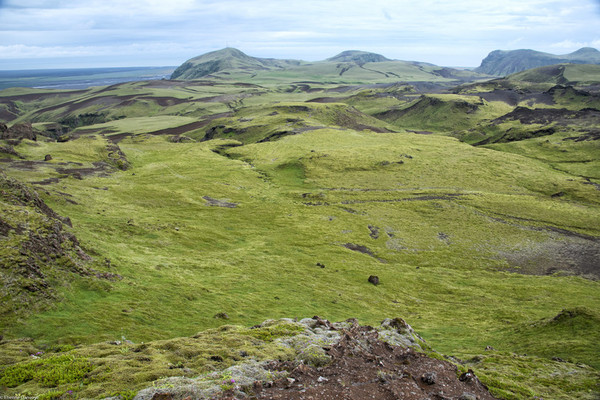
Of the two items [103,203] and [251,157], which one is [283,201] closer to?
[103,203]

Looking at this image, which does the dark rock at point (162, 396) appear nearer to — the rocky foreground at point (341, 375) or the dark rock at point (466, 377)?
the rocky foreground at point (341, 375)

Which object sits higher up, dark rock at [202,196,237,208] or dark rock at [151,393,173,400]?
dark rock at [151,393,173,400]

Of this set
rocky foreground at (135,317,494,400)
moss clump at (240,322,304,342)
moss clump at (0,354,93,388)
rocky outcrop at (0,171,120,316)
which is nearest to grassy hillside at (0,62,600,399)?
moss clump at (0,354,93,388)

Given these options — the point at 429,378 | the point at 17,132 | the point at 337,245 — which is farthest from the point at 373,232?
the point at 17,132

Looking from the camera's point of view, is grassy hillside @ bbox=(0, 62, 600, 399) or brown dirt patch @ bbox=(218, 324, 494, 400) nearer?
brown dirt patch @ bbox=(218, 324, 494, 400)

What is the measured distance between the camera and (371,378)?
22891mm

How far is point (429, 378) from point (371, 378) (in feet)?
12.8

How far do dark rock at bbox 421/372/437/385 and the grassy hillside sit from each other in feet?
19.0

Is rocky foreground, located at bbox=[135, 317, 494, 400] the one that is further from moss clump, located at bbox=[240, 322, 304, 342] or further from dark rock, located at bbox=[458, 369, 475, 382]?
moss clump, located at bbox=[240, 322, 304, 342]

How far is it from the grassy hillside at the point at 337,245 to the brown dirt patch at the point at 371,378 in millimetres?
4219

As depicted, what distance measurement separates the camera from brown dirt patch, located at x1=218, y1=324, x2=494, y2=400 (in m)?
20.5

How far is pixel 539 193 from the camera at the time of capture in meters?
114

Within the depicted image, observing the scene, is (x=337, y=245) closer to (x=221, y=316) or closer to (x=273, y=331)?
(x=221, y=316)

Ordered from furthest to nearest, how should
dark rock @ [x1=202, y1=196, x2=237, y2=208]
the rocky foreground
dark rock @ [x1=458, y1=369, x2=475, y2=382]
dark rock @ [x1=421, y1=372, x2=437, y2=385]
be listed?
dark rock @ [x1=202, y1=196, x2=237, y2=208] → dark rock @ [x1=458, y1=369, x2=475, y2=382] → dark rock @ [x1=421, y1=372, x2=437, y2=385] → the rocky foreground
